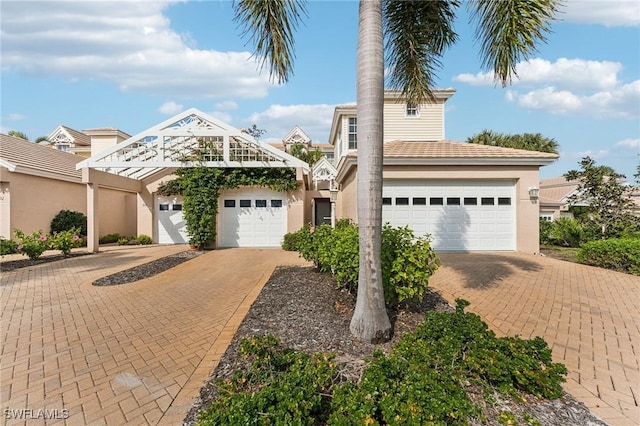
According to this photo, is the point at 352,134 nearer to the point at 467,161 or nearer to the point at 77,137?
the point at 467,161

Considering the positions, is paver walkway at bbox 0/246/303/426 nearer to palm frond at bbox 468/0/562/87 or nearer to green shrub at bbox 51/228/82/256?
green shrub at bbox 51/228/82/256

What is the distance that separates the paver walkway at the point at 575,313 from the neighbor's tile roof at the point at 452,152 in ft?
13.7

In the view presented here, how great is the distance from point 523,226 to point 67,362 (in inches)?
534

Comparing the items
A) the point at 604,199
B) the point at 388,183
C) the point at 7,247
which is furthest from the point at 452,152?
the point at 7,247

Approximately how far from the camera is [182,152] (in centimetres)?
1345

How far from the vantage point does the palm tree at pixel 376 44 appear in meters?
3.75

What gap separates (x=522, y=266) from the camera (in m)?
9.08

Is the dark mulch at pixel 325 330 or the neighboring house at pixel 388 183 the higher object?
the neighboring house at pixel 388 183

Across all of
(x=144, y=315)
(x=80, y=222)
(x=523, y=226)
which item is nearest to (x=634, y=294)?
(x=523, y=226)

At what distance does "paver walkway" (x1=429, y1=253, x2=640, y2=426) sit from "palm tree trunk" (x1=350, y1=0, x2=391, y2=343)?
2.11 meters

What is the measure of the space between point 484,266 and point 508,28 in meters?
6.76

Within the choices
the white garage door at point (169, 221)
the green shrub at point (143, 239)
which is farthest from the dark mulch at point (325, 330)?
the green shrub at point (143, 239)

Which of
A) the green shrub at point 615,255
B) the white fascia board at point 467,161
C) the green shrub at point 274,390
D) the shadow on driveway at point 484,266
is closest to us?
the green shrub at point 274,390

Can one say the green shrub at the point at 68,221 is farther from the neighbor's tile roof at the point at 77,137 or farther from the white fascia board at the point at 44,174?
the neighbor's tile roof at the point at 77,137
